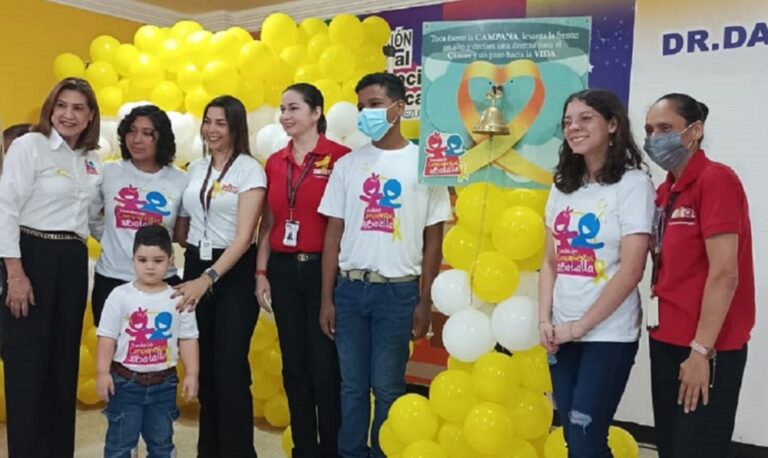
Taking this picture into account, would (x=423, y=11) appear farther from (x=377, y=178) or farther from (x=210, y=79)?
(x=377, y=178)

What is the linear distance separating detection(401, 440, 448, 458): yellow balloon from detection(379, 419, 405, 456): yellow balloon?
0.19ft

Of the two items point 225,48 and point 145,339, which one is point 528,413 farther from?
point 225,48

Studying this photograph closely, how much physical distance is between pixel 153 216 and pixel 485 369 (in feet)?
4.50

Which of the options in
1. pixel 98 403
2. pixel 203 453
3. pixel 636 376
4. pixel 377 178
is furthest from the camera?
pixel 98 403

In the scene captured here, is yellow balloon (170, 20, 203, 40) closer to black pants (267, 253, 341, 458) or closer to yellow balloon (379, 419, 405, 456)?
black pants (267, 253, 341, 458)

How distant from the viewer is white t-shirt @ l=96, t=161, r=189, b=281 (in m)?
2.74

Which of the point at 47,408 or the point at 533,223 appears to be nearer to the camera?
the point at 533,223

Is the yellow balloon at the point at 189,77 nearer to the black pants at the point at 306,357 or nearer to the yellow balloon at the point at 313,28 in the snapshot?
the yellow balloon at the point at 313,28

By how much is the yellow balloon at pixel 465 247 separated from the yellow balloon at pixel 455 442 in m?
0.55

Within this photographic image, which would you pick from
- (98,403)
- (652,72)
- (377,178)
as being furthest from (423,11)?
(98,403)

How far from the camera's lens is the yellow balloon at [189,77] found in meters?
3.62

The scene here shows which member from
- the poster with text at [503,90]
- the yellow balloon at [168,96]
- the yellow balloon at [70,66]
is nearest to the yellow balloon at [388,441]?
the poster with text at [503,90]

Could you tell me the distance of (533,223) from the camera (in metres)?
2.39

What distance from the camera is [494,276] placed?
95.8 inches
